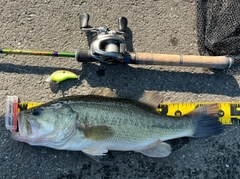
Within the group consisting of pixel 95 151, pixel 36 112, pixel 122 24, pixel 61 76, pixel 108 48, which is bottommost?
pixel 95 151

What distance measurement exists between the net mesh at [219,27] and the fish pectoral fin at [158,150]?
110 centimetres

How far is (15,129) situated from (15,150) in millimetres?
246

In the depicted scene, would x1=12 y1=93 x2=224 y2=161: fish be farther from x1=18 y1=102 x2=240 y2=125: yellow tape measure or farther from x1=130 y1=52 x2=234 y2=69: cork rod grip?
x1=130 y1=52 x2=234 y2=69: cork rod grip

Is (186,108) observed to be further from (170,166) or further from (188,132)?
(170,166)

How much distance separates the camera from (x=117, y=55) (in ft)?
8.57

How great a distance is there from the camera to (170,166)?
2949 millimetres

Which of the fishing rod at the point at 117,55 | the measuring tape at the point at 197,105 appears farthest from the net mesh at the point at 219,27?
the measuring tape at the point at 197,105

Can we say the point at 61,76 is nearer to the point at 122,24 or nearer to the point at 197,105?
the point at 122,24

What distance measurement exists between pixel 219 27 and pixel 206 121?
0.97 m

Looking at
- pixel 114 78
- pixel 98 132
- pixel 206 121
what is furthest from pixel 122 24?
pixel 206 121

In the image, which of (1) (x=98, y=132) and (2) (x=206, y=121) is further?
(2) (x=206, y=121)

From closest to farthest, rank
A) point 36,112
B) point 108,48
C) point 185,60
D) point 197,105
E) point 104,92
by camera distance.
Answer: point 36,112, point 108,48, point 104,92, point 185,60, point 197,105

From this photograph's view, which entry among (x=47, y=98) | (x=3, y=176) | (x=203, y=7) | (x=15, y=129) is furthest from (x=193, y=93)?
(x=3, y=176)

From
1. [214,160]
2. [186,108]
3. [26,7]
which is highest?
[26,7]
